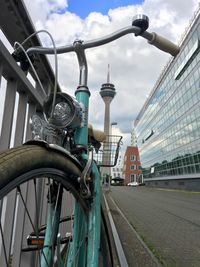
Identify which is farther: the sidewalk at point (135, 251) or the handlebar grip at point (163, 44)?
the sidewalk at point (135, 251)

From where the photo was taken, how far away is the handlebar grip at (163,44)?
1.81m

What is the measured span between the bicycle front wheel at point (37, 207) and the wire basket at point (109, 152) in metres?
0.52

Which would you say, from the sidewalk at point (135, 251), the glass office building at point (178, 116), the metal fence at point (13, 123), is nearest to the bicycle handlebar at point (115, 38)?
the metal fence at point (13, 123)

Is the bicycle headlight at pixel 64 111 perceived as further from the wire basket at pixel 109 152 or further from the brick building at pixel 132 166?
the brick building at pixel 132 166

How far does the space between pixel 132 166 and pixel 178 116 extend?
51.6m

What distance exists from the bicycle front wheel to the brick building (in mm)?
83463

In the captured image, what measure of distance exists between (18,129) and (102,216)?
88 cm

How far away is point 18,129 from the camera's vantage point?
2.02 m

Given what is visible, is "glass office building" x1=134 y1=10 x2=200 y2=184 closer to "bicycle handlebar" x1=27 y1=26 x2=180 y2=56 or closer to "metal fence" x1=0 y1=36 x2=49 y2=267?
"bicycle handlebar" x1=27 y1=26 x2=180 y2=56

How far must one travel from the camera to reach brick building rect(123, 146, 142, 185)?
85.6 metres

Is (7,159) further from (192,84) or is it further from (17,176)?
(192,84)

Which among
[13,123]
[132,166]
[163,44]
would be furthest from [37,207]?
[132,166]

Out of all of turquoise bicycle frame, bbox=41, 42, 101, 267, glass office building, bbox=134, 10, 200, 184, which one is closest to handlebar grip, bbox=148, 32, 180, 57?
turquoise bicycle frame, bbox=41, 42, 101, 267

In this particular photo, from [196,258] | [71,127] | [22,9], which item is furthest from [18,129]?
[196,258]
